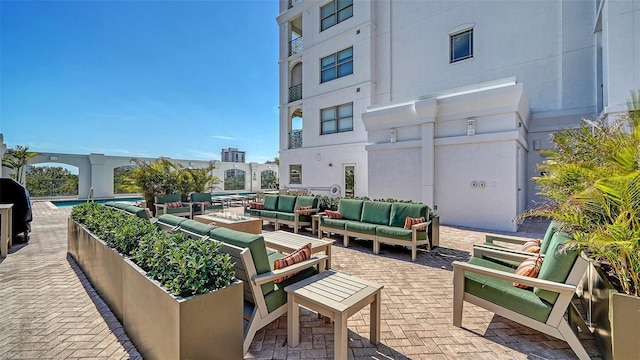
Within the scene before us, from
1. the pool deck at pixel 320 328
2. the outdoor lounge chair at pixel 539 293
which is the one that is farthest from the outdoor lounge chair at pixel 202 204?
the outdoor lounge chair at pixel 539 293

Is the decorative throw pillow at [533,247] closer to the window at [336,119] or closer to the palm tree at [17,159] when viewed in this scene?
the window at [336,119]

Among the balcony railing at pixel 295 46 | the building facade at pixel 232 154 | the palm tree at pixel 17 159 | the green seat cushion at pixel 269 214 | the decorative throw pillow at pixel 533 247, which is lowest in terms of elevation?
the green seat cushion at pixel 269 214

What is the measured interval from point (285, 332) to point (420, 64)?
43.4ft

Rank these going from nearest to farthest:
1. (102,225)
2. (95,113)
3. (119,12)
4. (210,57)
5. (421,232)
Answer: (102,225) < (421,232) < (119,12) < (210,57) < (95,113)

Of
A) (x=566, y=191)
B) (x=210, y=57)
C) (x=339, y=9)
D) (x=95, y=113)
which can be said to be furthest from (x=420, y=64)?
(x=95, y=113)

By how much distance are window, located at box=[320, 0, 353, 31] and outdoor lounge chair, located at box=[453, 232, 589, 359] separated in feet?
48.5

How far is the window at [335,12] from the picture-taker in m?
14.1

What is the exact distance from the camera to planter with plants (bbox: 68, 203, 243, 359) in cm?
198

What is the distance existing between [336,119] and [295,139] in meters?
3.30

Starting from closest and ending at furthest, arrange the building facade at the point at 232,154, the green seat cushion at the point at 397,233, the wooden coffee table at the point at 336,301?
the wooden coffee table at the point at 336,301, the green seat cushion at the point at 397,233, the building facade at the point at 232,154

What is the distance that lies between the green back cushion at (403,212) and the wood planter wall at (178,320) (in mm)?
4545

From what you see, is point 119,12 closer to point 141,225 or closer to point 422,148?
point 141,225

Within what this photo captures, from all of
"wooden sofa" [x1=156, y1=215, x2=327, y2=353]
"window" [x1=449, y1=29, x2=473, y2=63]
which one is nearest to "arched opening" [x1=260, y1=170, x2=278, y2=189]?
"window" [x1=449, y1=29, x2=473, y2=63]

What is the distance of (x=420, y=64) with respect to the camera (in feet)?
41.6
